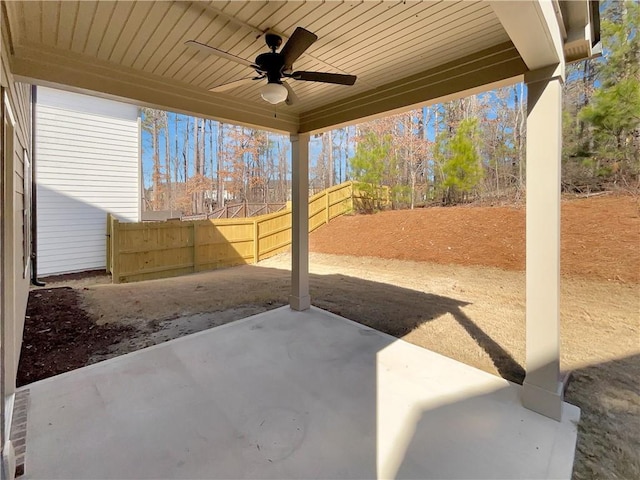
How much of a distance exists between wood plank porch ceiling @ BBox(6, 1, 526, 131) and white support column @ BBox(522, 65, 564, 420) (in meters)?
0.42

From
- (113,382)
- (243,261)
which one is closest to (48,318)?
(113,382)

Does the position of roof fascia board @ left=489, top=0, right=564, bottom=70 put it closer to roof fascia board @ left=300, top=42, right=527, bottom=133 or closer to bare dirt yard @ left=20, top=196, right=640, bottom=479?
roof fascia board @ left=300, top=42, right=527, bottom=133

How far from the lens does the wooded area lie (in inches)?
285

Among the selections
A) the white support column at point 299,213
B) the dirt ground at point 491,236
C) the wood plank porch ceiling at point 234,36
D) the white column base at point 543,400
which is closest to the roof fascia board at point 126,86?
the wood plank porch ceiling at point 234,36

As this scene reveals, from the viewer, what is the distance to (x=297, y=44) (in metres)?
2.09

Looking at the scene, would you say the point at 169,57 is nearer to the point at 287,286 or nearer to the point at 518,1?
the point at 518,1

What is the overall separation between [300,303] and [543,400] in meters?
2.91

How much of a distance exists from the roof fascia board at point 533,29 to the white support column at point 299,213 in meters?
2.77

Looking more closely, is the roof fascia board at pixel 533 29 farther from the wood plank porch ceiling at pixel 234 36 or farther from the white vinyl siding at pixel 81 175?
the white vinyl siding at pixel 81 175

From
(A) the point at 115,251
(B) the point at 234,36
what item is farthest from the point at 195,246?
→ (B) the point at 234,36

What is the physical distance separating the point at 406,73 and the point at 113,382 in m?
3.86

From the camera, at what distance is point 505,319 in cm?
426

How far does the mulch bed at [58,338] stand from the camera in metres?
2.88

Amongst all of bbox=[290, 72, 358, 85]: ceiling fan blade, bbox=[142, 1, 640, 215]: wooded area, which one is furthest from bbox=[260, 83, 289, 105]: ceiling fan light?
bbox=[142, 1, 640, 215]: wooded area
